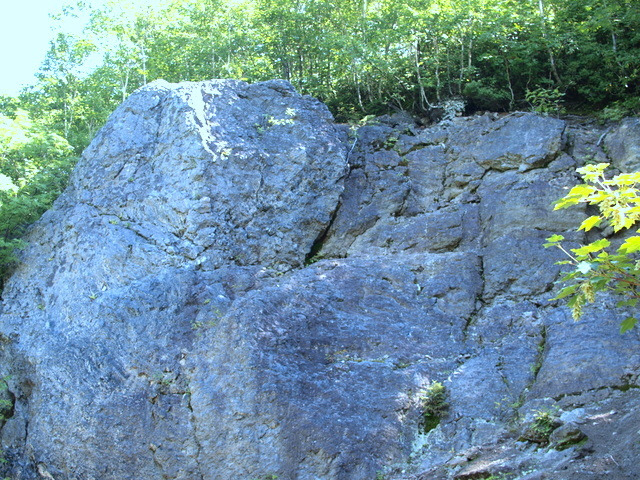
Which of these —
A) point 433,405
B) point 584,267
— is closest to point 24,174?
point 433,405

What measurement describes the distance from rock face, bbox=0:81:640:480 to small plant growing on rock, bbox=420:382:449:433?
55 millimetres

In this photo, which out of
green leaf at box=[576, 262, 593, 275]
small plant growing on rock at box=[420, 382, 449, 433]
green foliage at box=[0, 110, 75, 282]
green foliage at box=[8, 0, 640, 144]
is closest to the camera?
green leaf at box=[576, 262, 593, 275]

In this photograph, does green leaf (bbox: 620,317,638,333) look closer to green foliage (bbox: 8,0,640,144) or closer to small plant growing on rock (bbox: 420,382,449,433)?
small plant growing on rock (bbox: 420,382,449,433)

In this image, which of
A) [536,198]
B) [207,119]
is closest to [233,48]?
[207,119]

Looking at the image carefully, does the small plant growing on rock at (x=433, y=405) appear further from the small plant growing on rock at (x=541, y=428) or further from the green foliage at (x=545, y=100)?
the green foliage at (x=545, y=100)

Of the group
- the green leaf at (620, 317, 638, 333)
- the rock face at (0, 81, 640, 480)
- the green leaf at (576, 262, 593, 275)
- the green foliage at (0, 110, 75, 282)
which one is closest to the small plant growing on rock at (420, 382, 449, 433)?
the rock face at (0, 81, 640, 480)

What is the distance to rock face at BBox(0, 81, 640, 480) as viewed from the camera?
23.2 feet

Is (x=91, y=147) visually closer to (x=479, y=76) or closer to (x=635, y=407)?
(x=479, y=76)

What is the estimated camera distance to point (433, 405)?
24.4 ft

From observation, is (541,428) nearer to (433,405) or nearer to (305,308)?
(433,405)

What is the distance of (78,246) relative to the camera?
31.3ft

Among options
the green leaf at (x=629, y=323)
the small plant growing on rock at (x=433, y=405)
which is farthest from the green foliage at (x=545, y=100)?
the green leaf at (x=629, y=323)

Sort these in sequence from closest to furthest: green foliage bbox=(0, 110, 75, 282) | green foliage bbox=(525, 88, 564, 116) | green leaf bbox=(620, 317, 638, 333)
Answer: green leaf bbox=(620, 317, 638, 333)
green foliage bbox=(0, 110, 75, 282)
green foliage bbox=(525, 88, 564, 116)

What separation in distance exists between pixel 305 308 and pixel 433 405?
2217 mm
